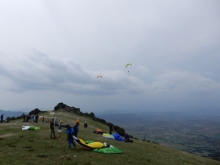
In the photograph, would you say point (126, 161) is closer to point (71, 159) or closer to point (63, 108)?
point (71, 159)

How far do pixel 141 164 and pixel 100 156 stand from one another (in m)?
4.11

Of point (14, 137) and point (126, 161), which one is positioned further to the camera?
point (14, 137)

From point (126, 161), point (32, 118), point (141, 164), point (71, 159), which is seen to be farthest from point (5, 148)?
point (32, 118)

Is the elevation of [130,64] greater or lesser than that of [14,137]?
greater

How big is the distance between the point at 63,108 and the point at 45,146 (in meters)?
56.4

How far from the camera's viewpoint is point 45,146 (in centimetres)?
2423

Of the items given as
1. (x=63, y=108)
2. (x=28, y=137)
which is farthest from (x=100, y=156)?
(x=63, y=108)

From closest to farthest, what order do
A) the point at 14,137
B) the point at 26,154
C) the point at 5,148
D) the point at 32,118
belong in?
the point at 26,154, the point at 5,148, the point at 14,137, the point at 32,118

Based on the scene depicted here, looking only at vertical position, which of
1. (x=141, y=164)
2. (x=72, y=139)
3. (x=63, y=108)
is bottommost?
(x=141, y=164)

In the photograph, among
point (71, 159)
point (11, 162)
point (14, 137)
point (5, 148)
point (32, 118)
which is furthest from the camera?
point (32, 118)

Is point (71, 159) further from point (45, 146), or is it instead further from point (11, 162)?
point (45, 146)

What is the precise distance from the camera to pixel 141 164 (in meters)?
20.8

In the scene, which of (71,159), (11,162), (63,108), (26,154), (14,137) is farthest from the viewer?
(63,108)

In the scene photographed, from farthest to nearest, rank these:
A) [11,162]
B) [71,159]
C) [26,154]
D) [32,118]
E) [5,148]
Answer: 1. [32,118]
2. [5,148]
3. [26,154]
4. [71,159]
5. [11,162]
